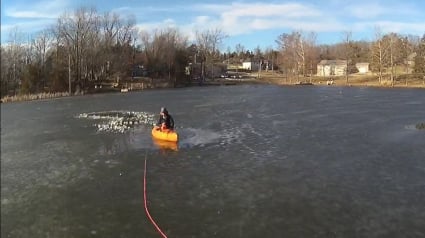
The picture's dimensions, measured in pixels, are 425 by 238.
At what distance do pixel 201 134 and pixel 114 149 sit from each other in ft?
18.9

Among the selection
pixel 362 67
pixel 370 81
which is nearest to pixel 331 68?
pixel 362 67

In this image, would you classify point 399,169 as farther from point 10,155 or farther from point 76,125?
point 76,125

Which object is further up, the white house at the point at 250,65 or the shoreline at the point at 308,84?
the white house at the point at 250,65

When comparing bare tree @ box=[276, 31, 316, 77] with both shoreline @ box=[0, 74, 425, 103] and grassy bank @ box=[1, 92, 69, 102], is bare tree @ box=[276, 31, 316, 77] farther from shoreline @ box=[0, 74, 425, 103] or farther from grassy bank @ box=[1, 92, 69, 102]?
grassy bank @ box=[1, 92, 69, 102]

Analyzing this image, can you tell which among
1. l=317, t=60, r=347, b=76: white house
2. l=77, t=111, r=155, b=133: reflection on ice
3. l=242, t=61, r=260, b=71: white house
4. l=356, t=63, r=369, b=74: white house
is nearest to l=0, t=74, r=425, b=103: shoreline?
l=77, t=111, r=155, b=133: reflection on ice

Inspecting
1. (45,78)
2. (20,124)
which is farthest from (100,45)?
(20,124)

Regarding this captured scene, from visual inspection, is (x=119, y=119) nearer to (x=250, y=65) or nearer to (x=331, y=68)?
(x=331, y=68)

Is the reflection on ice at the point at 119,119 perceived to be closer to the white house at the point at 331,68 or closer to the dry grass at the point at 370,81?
the dry grass at the point at 370,81

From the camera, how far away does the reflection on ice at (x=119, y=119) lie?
28641mm

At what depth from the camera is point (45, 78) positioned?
215 ft

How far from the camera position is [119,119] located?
32781mm

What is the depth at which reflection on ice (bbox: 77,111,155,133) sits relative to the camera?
28.6m

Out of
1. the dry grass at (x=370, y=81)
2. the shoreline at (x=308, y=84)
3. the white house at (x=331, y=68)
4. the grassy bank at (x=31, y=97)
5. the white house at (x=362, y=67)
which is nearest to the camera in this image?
the grassy bank at (x=31, y=97)

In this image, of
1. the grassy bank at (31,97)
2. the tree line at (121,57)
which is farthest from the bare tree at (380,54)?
the grassy bank at (31,97)
